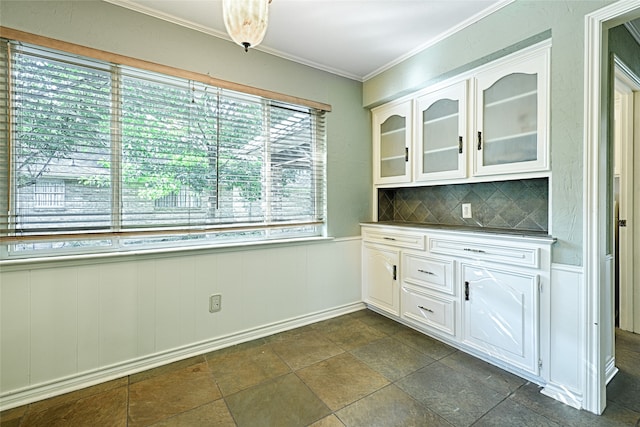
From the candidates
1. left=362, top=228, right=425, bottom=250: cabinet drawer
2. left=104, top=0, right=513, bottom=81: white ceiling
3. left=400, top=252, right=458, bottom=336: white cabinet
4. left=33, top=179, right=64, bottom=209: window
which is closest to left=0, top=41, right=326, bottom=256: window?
left=33, top=179, right=64, bottom=209: window

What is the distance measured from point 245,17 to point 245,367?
7.01ft

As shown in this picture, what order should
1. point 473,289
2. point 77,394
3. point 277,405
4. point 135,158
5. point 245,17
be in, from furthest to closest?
point 473,289
point 135,158
point 77,394
point 277,405
point 245,17

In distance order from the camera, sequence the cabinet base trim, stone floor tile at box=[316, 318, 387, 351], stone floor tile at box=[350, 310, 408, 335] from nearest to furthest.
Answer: the cabinet base trim < stone floor tile at box=[316, 318, 387, 351] < stone floor tile at box=[350, 310, 408, 335]

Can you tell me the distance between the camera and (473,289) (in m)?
2.20

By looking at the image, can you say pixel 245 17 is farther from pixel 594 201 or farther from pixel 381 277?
pixel 381 277

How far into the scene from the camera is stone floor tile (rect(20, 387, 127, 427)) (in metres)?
1.59

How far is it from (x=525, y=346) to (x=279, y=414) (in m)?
1.59

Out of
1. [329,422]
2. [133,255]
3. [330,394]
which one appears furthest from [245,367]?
[133,255]

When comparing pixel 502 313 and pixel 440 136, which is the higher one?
pixel 440 136

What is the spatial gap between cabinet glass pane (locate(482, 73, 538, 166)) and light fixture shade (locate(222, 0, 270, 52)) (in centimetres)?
177

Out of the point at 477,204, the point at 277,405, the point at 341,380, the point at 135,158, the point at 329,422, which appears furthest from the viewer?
the point at 477,204

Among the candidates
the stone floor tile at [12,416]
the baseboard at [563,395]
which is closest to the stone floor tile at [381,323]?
the baseboard at [563,395]

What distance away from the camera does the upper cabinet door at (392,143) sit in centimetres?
290

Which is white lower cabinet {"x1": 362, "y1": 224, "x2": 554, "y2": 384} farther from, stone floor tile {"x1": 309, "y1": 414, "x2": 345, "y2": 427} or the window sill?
stone floor tile {"x1": 309, "y1": 414, "x2": 345, "y2": 427}
